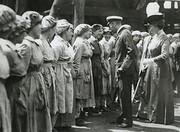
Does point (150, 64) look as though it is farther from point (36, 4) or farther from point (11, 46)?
point (36, 4)

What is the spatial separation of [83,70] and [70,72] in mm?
1205

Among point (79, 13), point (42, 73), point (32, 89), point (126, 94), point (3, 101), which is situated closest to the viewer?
point (3, 101)

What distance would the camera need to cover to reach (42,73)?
553 cm

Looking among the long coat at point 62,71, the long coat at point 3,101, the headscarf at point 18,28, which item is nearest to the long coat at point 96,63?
the long coat at point 62,71

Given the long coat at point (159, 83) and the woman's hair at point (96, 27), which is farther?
the woman's hair at point (96, 27)

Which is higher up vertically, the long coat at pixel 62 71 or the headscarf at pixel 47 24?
the headscarf at pixel 47 24

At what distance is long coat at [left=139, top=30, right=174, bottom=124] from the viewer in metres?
7.96

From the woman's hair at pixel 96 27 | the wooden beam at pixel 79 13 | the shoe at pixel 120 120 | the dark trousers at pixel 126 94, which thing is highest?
the wooden beam at pixel 79 13

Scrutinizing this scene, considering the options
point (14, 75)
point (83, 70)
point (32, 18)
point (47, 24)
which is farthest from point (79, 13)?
point (14, 75)

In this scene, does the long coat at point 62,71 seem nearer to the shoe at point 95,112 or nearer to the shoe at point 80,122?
the shoe at point 80,122

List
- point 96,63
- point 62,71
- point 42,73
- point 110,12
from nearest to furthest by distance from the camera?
point 42,73, point 62,71, point 96,63, point 110,12

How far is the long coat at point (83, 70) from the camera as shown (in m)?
7.54

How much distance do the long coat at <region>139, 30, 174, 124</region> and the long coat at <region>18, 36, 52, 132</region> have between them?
A: 3.80 metres

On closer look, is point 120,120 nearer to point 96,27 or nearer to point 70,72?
point 70,72
